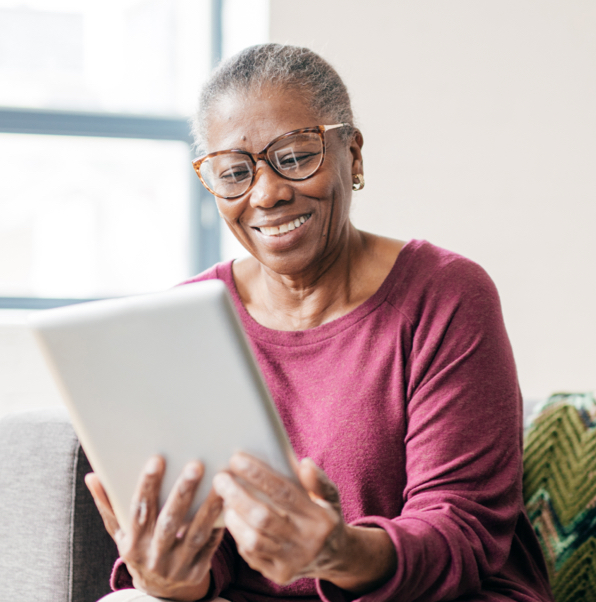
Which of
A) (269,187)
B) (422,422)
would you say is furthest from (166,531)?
(269,187)

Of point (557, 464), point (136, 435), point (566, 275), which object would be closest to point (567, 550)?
point (557, 464)

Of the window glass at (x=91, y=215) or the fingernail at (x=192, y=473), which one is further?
the window glass at (x=91, y=215)

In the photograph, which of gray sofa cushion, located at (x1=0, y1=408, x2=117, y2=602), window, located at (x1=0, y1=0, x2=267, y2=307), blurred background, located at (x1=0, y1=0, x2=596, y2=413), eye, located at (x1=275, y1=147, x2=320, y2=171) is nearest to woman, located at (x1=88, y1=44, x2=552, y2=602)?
eye, located at (x1=275, y1=147, x2=320, y2=171)

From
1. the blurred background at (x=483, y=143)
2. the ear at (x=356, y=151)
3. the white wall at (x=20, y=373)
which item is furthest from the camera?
the white wall at (x=20, y=373)

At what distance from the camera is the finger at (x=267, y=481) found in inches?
24.7

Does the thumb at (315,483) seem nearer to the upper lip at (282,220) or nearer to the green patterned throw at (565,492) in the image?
the upper lip at (282,220)

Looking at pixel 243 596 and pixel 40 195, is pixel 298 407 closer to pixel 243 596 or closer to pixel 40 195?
pixel 243 596

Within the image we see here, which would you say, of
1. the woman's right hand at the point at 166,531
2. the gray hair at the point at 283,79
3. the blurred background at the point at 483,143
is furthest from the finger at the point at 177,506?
the blurred background at the point at 483,143

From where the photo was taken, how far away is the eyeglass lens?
99cm

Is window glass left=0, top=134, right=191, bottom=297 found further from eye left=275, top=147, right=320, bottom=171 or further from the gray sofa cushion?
eye left=275, top=147, right=320, bottom=171

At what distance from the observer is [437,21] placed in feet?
6.77

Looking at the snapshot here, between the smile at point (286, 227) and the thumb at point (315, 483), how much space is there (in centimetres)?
45

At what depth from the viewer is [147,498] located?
2.34ft

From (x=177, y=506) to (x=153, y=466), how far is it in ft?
0.16
